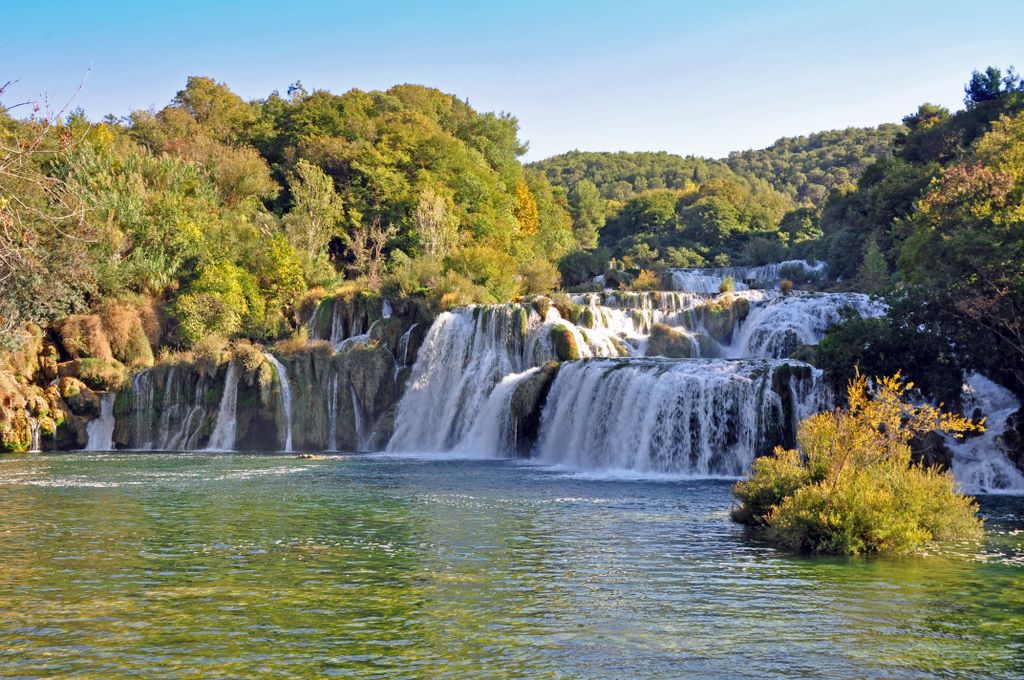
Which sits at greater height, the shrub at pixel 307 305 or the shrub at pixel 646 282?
the shrub at pixel 646 282

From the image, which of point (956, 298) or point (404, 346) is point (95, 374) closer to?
point (404, 346)

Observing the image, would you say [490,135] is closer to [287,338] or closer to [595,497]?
[287,338]

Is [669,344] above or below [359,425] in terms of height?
above

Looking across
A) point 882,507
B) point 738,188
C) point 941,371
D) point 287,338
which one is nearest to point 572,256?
point 287,338

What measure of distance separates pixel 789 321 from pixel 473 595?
31.5 meters

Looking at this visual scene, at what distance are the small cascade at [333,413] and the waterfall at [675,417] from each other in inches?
534

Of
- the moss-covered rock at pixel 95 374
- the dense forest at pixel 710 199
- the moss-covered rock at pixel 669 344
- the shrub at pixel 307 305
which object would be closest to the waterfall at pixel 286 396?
the shrub at pixel 307 305

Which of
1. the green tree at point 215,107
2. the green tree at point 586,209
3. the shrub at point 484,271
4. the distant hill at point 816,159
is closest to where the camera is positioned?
the shrub at point 484,271

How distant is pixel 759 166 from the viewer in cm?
14988

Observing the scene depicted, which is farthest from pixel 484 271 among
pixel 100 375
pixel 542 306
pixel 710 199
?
pixel 710 199

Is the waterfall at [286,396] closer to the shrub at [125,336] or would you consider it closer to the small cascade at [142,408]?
the small cascade at [142,408]

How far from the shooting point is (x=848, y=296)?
1750 inches

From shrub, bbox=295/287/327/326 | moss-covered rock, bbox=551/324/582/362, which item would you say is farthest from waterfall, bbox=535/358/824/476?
shrub, bbox=295/287/327/326

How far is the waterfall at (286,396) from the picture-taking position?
144ft
